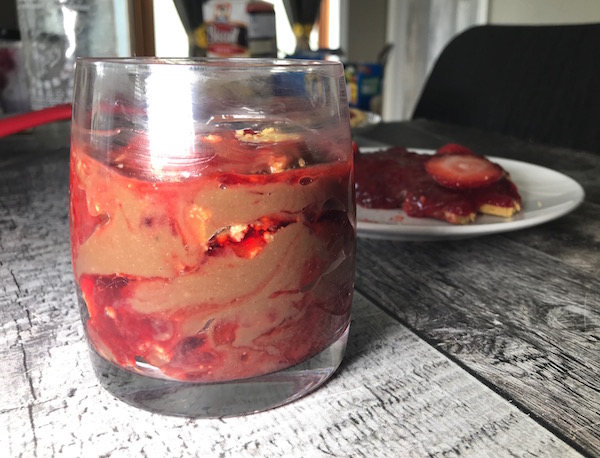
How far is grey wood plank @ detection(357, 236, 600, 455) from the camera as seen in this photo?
0.38 metres

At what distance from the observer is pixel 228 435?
1.12ft

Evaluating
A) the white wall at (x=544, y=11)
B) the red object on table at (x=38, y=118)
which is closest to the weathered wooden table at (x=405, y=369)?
the red object on table at (x=38, y=118)

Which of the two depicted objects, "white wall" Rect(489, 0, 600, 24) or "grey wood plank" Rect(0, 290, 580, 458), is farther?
"white wall" Rect(489, 0, 600, 24)

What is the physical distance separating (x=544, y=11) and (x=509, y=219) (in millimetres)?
2278

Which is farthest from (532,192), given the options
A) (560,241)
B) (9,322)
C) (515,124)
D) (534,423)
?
(515,124)

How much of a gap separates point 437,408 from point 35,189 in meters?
0.76

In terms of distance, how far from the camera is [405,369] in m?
0.41

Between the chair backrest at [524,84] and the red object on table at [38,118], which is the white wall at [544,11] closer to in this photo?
the chair backrest at [524,84]

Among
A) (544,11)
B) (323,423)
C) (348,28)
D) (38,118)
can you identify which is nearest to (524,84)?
(544,11)

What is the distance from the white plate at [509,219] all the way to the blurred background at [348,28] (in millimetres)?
816

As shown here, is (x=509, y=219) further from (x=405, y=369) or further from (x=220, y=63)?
(x=220, y=63)

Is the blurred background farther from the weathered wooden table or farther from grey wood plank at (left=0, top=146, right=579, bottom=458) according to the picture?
grey wood plank at (left=0, top=146, right=579, bottom=458)

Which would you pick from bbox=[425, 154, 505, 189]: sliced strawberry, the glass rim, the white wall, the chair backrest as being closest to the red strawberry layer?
bbox=[425, 154, 505, 189]: sliced strawberry

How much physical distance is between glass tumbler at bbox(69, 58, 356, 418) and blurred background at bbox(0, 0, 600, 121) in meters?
1.27
